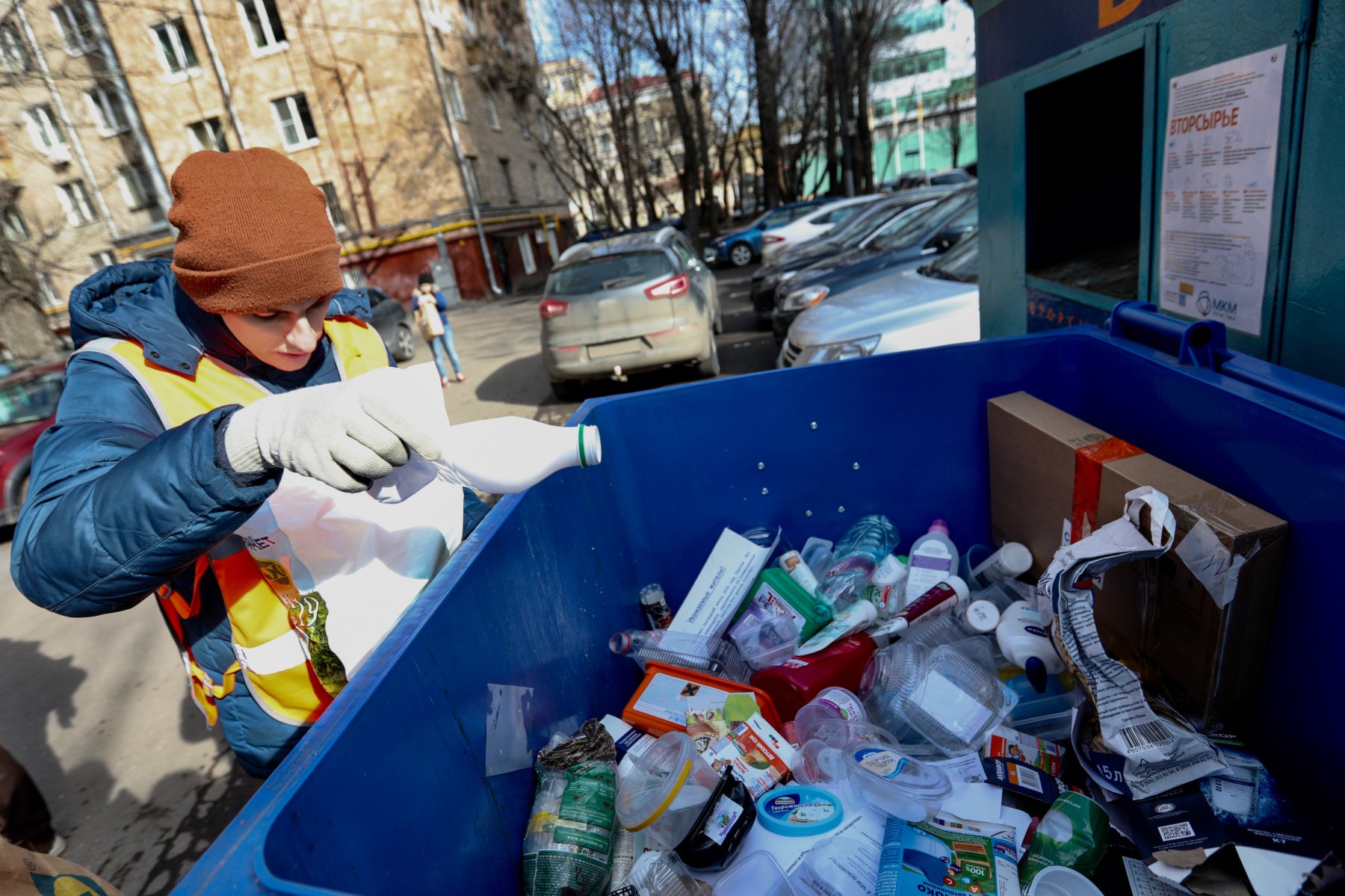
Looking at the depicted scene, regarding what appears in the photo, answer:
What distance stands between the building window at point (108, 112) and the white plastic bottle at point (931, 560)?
89.4 ft

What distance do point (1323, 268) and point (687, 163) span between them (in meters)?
21.4

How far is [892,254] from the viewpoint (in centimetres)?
733

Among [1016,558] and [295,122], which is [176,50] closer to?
[295,122]

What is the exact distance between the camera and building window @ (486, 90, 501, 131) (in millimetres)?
23969

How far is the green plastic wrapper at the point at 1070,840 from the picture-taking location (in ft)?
4.34

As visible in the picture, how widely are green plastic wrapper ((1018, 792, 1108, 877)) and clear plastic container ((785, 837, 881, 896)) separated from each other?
0.29 meters

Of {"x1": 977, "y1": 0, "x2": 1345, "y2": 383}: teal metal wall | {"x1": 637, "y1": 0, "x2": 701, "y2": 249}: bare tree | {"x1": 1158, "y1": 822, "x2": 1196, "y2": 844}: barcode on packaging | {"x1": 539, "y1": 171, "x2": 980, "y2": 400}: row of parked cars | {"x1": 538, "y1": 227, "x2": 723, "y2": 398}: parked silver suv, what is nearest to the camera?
{"x1": 1158, "y1": 822, "x2": 1196, "y2": 844}: barcode on packaging

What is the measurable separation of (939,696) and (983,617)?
0.95ft

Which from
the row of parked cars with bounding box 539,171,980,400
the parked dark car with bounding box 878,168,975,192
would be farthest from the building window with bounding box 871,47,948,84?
the row of parked cars with bounding box 539,171,980,400

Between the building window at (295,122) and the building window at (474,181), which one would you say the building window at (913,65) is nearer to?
the building window at (474,181)

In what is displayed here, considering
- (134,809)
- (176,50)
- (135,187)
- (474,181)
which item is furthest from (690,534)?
(135,187)

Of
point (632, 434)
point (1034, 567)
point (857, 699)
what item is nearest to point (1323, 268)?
point (1034, 567)

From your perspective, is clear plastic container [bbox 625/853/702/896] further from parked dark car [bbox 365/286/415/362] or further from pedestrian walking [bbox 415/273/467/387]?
parked dark car [bbox 365/286/415/362]

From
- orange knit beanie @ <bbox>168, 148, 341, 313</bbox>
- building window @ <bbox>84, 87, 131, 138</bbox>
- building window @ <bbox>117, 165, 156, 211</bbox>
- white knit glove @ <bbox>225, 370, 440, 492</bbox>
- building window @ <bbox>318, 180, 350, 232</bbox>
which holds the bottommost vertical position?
white knit glove @ <bbox>225, 370, 440, 492</bbox>
